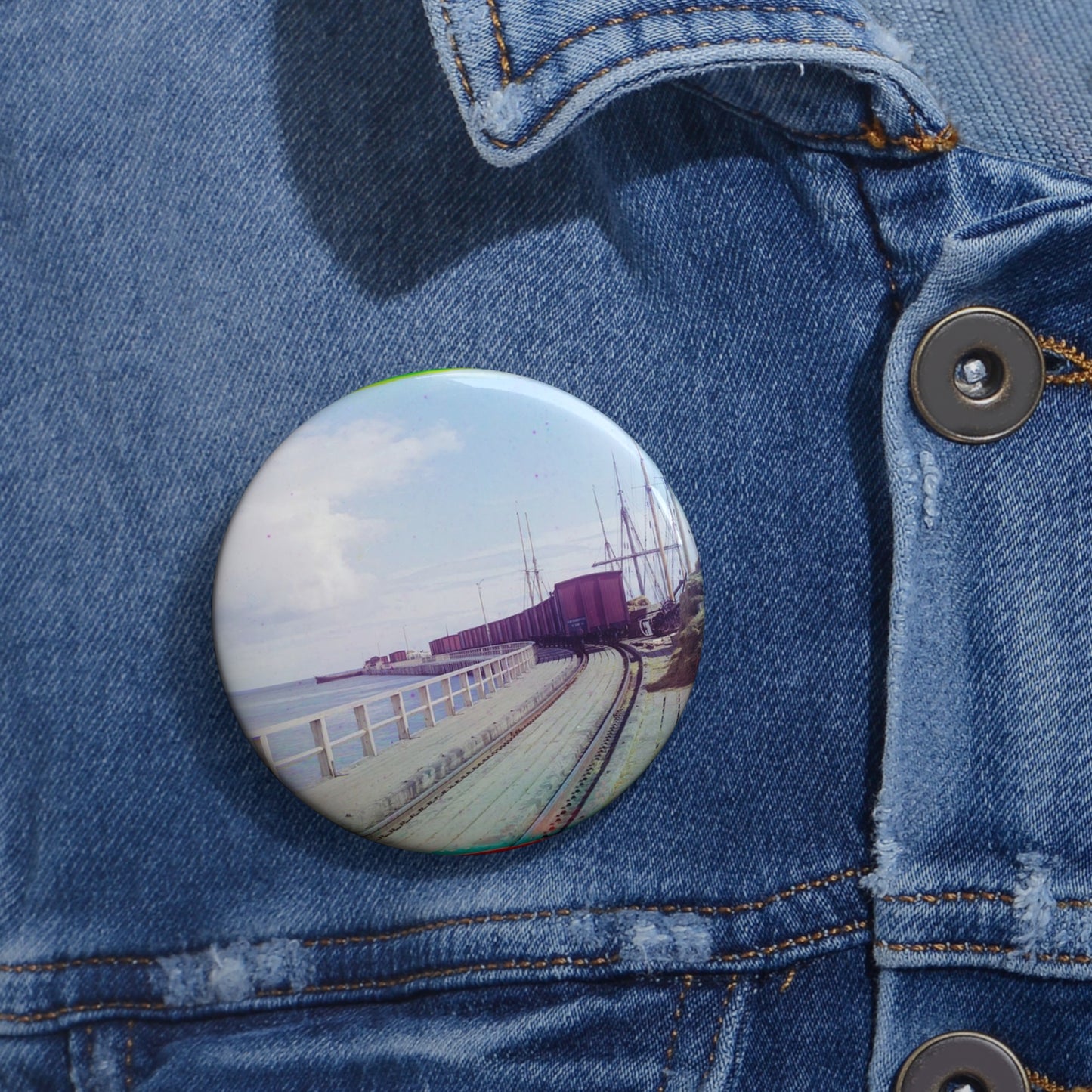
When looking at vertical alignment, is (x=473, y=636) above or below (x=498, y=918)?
above

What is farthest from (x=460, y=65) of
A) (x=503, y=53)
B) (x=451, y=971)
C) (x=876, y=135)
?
(x=451, y=971)

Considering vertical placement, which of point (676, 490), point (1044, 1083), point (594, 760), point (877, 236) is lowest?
point (1044, 1083)

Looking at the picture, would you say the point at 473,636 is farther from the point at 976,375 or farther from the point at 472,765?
the point at 976,375

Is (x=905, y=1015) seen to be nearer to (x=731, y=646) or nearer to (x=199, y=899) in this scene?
(x=731, y=646)

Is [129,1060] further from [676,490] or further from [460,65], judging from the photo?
[460,65]

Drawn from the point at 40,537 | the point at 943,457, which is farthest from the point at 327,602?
the point at 943,457

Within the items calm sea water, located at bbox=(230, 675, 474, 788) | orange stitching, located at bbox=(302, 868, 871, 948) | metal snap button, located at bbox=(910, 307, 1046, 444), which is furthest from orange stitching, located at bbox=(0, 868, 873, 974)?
metal snap button, located at bbox=(910, 307, 1046, 444)
